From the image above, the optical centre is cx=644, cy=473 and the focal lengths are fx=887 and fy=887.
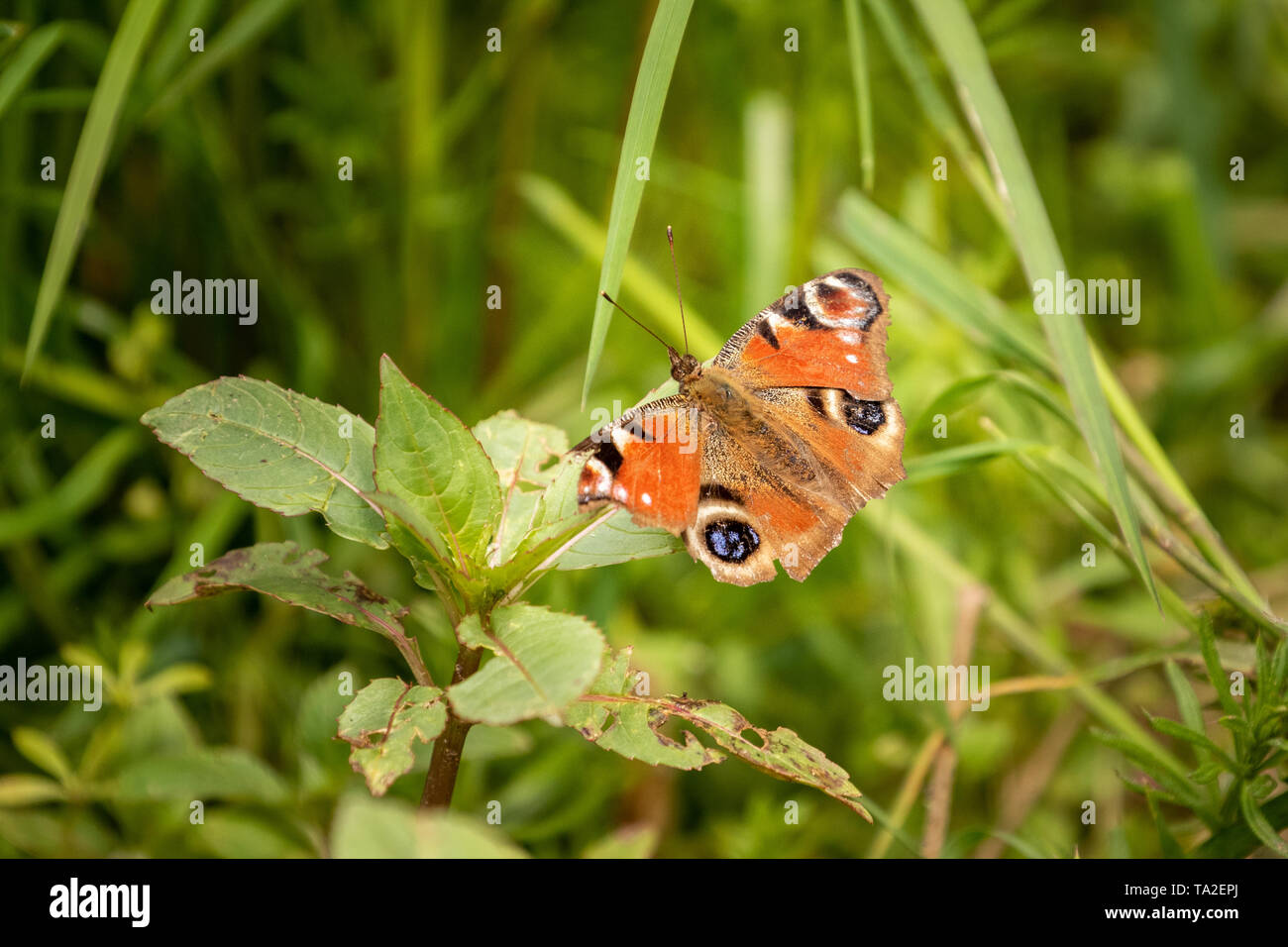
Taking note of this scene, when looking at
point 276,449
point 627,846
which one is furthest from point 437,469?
point 627,846

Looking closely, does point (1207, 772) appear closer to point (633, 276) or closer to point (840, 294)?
point (840, 294)

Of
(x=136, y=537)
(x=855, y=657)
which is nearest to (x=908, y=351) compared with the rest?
(x=855, y=657)

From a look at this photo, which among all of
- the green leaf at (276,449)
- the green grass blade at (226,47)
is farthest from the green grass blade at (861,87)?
the green grass blade at (226,47)

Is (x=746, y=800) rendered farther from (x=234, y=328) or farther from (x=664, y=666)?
(x=234, y=328)

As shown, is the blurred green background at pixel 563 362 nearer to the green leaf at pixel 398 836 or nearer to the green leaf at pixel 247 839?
the green leaf at pixel 247 839

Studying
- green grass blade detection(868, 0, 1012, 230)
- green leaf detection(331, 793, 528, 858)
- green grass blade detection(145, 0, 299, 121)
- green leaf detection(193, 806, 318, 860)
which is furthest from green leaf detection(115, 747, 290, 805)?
green grass blade detection(868, 0, 1012, 230)

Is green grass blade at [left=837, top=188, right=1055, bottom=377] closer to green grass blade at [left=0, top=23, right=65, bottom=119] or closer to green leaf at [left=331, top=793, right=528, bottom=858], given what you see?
green leaf at [left=331, top=793, right=528, bottom=858]
